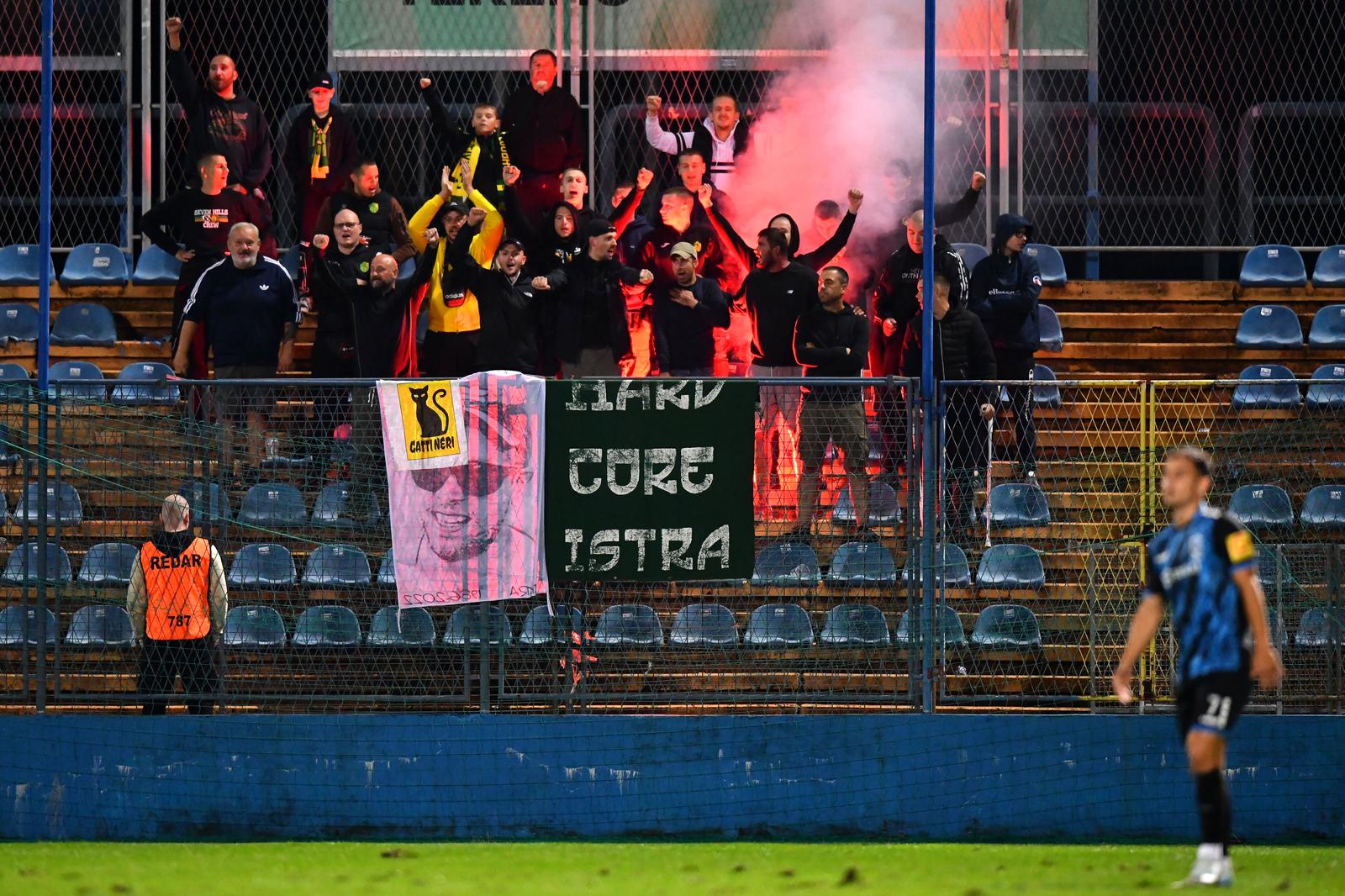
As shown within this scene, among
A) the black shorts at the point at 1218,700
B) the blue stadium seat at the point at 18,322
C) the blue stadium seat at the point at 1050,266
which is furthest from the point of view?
the blue stadium seat at the point at 1050,266

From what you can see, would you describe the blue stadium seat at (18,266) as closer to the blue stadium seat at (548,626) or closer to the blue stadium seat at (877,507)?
the blue stadium seat at (548,626)

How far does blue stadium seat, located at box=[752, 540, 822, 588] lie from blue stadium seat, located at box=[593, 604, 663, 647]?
615mm

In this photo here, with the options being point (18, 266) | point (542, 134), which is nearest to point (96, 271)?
point (18, 266)

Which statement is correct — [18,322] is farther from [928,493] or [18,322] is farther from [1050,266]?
[1050,266]

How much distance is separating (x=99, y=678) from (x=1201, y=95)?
38.9 ft

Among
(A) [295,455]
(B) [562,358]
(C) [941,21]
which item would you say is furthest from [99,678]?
(C) [941,21]

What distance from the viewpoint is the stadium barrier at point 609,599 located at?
10.6 meters

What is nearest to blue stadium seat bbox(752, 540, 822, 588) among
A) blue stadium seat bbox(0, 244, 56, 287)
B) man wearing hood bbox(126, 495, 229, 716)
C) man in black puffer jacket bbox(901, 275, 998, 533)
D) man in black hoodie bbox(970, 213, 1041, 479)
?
man in black puffer jacket bbox(901, 275, 998, 533)

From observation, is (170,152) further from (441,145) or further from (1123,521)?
(1123,521)

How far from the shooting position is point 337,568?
10727 millimetres

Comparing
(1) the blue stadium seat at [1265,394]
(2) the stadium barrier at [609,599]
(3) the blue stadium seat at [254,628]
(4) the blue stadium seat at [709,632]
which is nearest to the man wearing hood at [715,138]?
(1) the blue stadium seat at [1265,394]

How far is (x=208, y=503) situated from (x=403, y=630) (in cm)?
130

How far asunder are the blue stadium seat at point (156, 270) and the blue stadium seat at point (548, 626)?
22.6 feet

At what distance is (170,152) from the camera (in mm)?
17312
